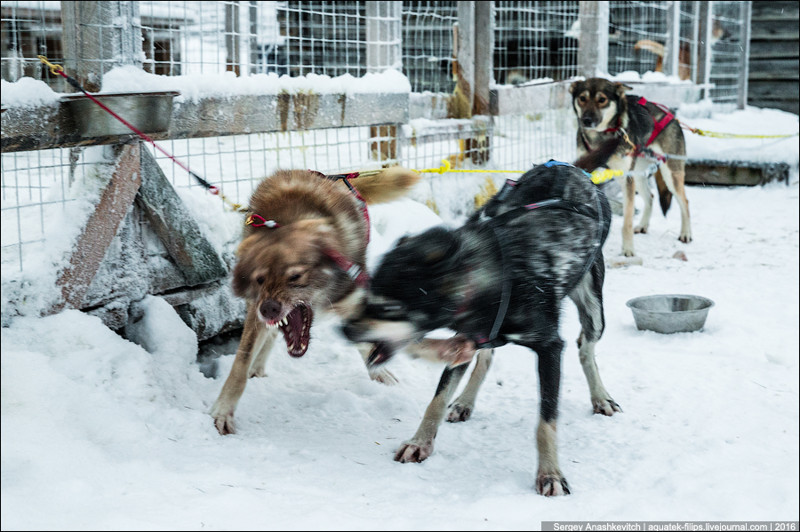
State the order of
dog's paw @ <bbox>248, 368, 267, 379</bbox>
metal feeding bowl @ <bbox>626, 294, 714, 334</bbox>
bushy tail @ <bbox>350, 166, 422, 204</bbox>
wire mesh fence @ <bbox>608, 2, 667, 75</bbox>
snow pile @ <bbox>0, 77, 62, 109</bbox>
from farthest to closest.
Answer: wire mesh fence @ <bbox>608, 2, 667, 75</bbox>, metal feeding bowl @ <bbox>626, 294, 714, 334</bbox>, dog's paw @ <bbox>248, 368, 267, 379</bbox>, bushy tail @ <bbox>350, 166, 422, 204</bbox>, snow pile @ <bbox>0, 77, 62, 109</bbox>

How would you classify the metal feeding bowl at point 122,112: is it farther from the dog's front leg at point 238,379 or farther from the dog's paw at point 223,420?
the dog's paw at point 223,420

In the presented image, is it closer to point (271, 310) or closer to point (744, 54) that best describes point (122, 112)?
point (271, 310)

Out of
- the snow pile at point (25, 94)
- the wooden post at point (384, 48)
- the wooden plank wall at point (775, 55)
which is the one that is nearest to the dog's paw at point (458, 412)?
the snow pile at point (25, 94)

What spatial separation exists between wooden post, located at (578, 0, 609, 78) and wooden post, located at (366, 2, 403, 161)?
11.5ft

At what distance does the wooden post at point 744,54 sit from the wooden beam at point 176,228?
1208cm

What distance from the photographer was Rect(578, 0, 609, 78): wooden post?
8.18m

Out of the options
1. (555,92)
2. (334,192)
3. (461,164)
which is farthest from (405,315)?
(555,92)

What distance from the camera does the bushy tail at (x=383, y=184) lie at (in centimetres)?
335

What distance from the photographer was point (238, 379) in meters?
3.19

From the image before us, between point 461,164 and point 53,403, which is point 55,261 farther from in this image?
point 461,164

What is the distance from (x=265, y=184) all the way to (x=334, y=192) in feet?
0.91

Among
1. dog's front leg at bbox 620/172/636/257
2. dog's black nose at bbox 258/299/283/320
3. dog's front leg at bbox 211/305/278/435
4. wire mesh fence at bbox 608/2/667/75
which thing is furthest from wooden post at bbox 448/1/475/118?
wire mesh fence at bbox 608/2/667/75

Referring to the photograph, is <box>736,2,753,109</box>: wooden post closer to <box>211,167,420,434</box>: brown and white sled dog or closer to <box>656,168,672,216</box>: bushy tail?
<box>656,168,672,216</box>: bushy tail

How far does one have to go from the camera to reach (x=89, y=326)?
327 centimetres
